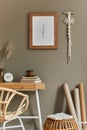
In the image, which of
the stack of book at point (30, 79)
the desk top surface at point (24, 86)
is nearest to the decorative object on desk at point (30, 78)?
the stack of book at point (30, 79)

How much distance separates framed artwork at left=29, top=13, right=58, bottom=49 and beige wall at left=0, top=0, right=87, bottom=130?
69 mm

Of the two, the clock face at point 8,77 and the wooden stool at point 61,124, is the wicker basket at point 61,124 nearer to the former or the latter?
the wooden stool at point 61,124

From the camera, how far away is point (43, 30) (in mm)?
3914

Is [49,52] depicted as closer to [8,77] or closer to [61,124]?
[8,77]

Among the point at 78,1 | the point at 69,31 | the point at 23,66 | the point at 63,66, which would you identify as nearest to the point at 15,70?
the point at 23,66

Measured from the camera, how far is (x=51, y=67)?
3971mm

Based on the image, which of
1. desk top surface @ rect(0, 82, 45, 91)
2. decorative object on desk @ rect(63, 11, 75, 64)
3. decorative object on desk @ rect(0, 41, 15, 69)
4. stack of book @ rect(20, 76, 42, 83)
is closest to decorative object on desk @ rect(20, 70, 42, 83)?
stack of book @ rect(20, 76, 42, 83)

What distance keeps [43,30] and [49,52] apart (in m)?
0.31

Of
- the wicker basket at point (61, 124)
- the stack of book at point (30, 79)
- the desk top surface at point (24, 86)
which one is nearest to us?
the wicker basket at point (61, 124)

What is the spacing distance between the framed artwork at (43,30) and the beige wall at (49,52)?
0.07m

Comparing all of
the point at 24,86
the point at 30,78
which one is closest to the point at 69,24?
the point at 30,78

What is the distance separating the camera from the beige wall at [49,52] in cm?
395

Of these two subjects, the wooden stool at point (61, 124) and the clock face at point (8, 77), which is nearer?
the wooden stool at point (61, 124)

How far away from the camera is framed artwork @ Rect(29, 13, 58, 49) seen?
12.8ft
